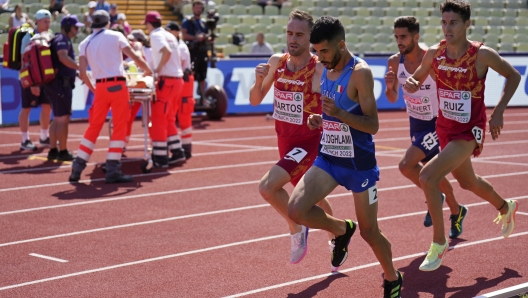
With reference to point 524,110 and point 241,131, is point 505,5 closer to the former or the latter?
point 524,110

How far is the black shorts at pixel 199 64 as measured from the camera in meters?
17.7

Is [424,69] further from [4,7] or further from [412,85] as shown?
[4,7]

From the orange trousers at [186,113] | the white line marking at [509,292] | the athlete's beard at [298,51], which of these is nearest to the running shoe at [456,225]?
the white line marking at [509,292]

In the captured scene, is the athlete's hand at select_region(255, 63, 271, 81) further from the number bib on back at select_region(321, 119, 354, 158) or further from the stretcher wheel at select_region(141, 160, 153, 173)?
the stretcher wheel at select_region(141, 160, 153, 173)

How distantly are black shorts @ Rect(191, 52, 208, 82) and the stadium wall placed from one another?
1.21m

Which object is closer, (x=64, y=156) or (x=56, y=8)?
(x=64, y=156)

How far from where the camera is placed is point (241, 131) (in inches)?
656

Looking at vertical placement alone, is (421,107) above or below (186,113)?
above

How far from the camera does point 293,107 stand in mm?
6664

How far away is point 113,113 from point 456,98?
5.41m

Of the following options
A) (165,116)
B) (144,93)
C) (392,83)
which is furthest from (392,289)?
(165,116)

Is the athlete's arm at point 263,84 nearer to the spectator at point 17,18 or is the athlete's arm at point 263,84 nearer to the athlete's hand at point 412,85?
the athlete's hand at point 412,85

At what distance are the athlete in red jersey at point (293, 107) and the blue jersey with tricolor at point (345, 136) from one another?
2.73ft

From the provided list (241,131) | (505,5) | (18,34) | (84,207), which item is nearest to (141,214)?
(84,207)
